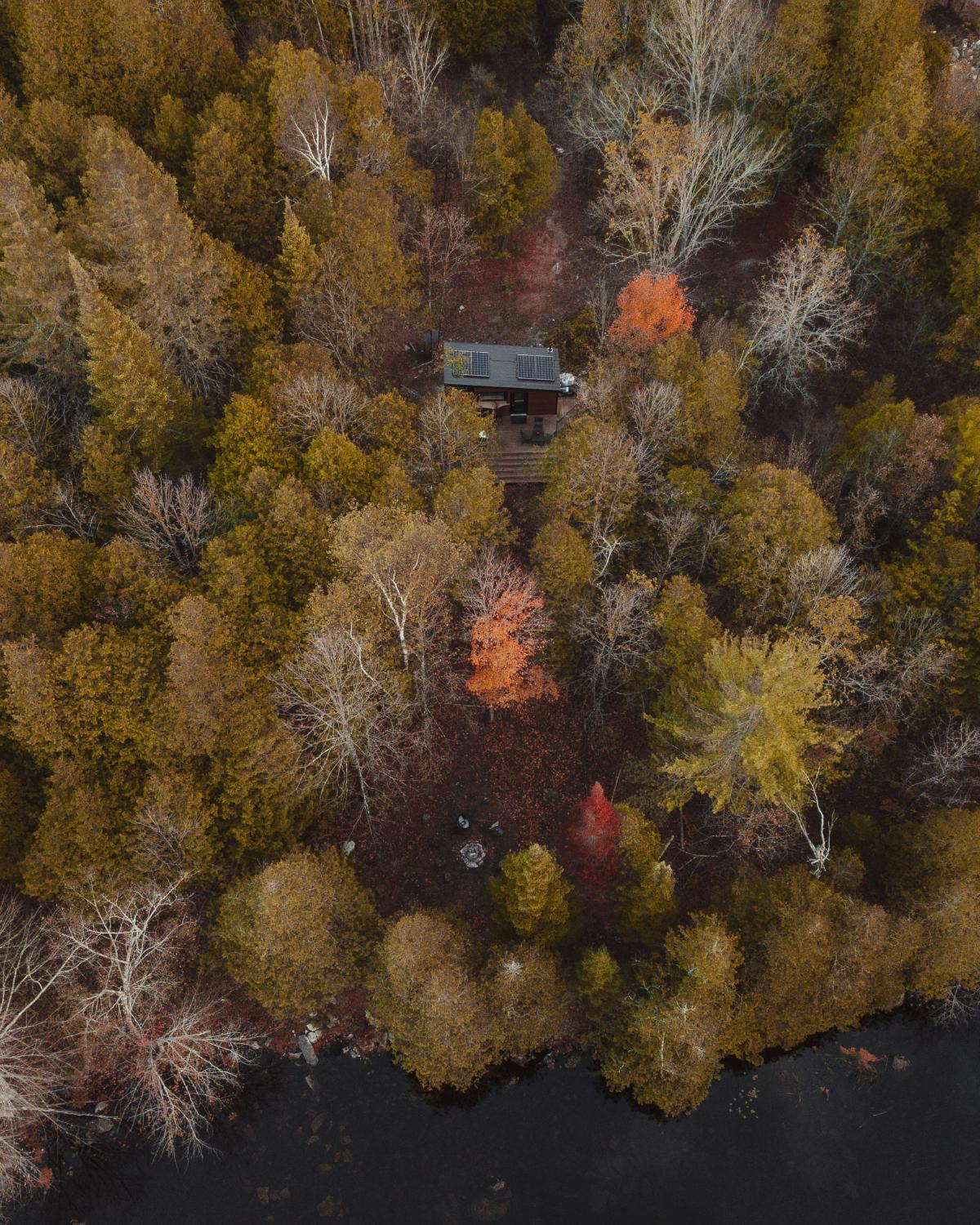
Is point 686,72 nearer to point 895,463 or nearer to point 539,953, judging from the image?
point 895,463

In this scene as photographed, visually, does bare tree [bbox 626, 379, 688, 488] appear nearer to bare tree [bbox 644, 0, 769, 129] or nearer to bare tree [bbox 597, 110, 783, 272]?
bare tree [bbox 597, 110, 783, 272]

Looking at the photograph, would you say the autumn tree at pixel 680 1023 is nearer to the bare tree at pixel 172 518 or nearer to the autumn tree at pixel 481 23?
the bare tree at pixel 172 518

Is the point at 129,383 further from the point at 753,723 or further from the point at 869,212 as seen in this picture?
the point at 869,212

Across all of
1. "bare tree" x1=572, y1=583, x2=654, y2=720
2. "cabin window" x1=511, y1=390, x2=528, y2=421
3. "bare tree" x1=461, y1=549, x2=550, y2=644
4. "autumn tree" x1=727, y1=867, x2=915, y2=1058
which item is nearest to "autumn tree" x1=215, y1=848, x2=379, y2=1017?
"bare tree" x1=461, y1=549, x2=550, y2=644

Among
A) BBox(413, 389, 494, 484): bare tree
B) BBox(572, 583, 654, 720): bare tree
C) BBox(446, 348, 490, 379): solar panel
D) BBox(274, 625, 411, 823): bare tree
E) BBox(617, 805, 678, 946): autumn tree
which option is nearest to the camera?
BBox(617, 805, 678, 946): autumn tree

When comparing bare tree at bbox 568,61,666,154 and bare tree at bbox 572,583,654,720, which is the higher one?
bare tree at bbox 568,61,666,154

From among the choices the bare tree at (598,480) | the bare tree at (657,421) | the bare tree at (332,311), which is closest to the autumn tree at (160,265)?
the bare tree at (332,311)
